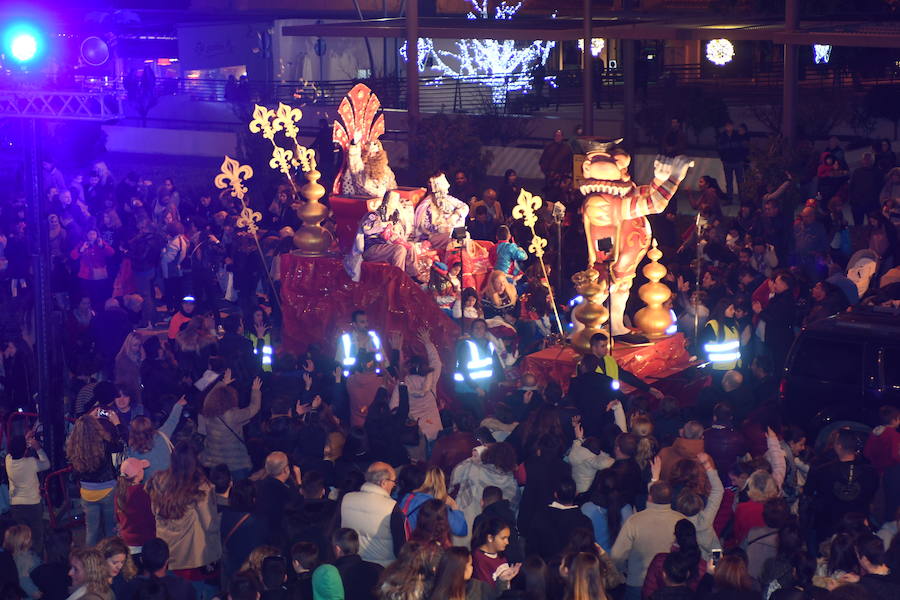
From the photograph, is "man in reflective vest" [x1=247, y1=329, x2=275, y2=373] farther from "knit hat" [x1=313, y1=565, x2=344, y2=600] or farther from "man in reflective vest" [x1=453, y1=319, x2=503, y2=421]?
"knit hat" [x1=313, y1=565, x2=344, y2=600]

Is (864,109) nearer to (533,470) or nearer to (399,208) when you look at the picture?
(399,208)

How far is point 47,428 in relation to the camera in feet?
46.9

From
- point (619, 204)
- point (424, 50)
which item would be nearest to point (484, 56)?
point (424, 50)

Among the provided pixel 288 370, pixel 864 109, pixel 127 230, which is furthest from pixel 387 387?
pixel 864 109

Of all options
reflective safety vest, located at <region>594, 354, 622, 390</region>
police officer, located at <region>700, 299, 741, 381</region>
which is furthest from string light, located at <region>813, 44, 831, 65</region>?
reflective safety vest, located at <region>594, 354, 622, 390</region>

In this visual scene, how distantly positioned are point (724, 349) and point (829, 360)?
191cm

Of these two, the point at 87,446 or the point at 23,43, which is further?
the point at 23,43

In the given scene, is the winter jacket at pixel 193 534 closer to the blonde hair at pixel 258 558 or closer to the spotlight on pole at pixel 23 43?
the blonde hair at pixel 258 558

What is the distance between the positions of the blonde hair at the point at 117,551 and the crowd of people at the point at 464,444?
20 mm

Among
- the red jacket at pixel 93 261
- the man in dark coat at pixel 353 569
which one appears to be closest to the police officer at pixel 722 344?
the man in dark coat at pixel 353 569

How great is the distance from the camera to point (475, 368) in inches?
587

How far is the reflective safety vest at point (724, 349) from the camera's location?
49.3ft

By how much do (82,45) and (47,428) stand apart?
4252mm

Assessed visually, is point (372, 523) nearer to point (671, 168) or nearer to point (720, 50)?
point (671, 168)
